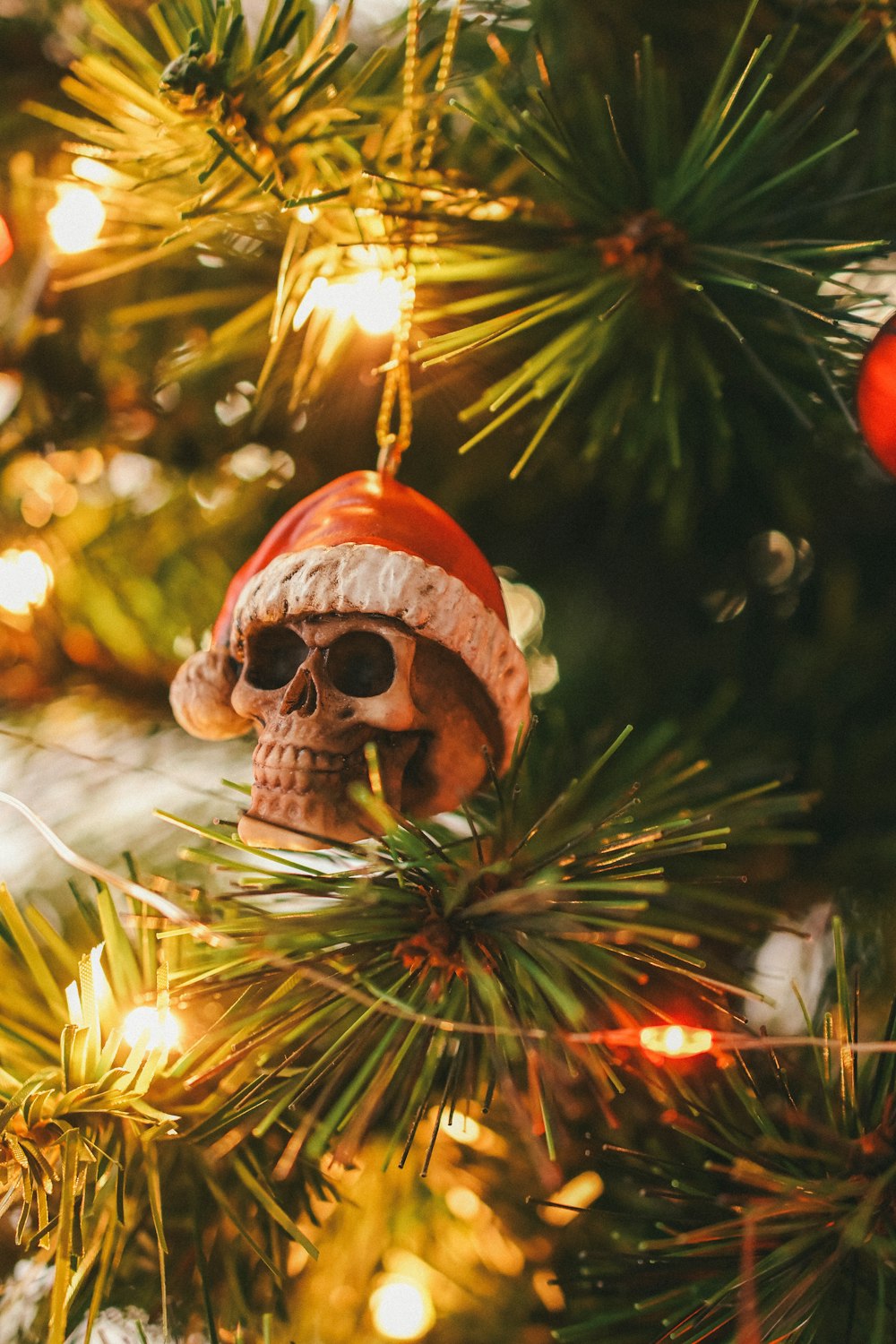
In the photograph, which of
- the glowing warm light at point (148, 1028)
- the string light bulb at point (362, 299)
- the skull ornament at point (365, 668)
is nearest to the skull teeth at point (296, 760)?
the skull ornament at point (365, 668)

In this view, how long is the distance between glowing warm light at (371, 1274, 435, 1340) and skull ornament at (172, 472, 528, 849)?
42 cm

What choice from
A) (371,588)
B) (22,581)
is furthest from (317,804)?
(22,581)

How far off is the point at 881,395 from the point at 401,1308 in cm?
74

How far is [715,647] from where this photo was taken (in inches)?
29.6

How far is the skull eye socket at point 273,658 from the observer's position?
555 mm

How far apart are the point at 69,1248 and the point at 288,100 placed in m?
0.57

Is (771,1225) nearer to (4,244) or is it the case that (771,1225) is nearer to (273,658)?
(273,658)

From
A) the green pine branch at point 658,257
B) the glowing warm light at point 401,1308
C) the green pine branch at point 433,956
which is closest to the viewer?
the green pine branch at point 433,956

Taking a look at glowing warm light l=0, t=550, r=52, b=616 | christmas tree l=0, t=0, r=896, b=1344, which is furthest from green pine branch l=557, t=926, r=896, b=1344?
glowing warm light l=0, t=550, r=52, b=616

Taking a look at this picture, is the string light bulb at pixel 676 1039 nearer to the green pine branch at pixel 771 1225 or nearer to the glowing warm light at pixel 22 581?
the green pine branch at pixel 771 1225

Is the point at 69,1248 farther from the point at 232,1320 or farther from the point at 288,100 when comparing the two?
the point at 288,100

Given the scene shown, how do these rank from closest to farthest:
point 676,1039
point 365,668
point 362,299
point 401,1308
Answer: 1. point 676,1039
2. point 365,668
3. point 362,299
4. point 401,1308

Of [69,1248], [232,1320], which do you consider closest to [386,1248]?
[232,1320]

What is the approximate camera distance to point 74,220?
70 centimetres
